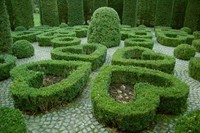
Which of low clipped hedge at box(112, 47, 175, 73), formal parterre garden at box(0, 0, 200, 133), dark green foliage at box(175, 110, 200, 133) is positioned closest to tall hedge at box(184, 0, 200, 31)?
formal parterre garden at box(0, 0, 200, 133)

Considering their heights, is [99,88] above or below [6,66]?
above

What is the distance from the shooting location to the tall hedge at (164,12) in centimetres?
2792

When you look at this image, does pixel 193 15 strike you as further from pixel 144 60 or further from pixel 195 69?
pixel 144 60

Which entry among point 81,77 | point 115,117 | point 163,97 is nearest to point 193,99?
point 163,97

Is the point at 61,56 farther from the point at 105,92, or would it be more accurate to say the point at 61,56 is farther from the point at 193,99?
the point at 193,99

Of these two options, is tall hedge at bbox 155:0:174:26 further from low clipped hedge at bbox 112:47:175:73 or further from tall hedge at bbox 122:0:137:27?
low clipped hedge at bbox 112:47:175:73

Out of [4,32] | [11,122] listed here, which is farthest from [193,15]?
[11,122]

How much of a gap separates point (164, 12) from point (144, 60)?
1834cm

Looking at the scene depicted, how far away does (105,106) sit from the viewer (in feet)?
23.5

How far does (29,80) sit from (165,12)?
77.0 ft

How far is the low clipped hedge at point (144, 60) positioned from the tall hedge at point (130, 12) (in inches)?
573

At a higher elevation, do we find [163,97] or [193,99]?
[163,97]

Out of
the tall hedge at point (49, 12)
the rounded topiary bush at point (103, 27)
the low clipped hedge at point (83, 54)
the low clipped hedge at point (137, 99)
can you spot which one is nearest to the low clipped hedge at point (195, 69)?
the low clipped hedge at point (137, 99)

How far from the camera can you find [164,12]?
2828 centimetres
